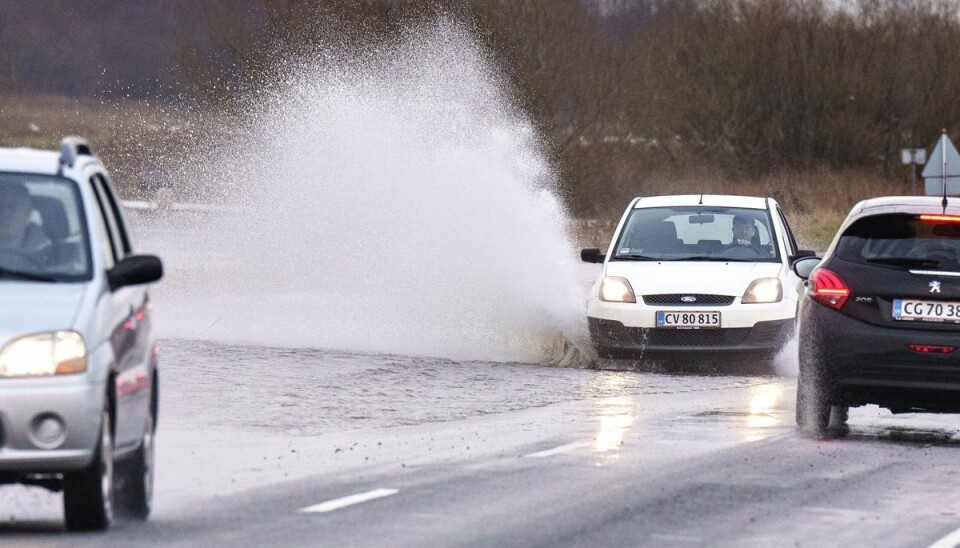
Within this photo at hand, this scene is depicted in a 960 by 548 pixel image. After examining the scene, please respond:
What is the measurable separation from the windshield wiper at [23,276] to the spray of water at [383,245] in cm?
1178

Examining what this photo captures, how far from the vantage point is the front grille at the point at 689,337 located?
1878cm

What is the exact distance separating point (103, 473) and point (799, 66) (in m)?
60.7

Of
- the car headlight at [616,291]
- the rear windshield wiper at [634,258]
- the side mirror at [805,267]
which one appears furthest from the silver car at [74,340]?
the rear windshield wiper at [634,258]

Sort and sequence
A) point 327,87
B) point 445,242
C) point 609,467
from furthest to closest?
point 327,87, point 445,242, point 609,467

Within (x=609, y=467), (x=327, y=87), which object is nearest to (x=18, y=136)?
(x=327, y=87)

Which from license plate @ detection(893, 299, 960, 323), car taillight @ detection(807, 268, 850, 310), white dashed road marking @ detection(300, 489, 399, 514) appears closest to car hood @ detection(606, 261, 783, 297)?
car taillight @ detection(807, 268, 850, 310)

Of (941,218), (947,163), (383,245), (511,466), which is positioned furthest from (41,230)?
(947,163)

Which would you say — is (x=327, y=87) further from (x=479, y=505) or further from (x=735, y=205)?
(x=479, y=505)

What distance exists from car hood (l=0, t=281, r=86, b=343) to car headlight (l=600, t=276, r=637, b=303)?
10786 mm

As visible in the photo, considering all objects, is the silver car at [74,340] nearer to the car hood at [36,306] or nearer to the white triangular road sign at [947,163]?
the car hood at [36,306]

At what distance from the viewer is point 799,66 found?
67.6m

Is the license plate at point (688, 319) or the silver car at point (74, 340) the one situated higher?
the silver car at point (74, 340)

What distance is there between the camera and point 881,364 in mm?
13195

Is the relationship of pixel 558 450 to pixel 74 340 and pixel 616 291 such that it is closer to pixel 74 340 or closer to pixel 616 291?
pixel 74 340
